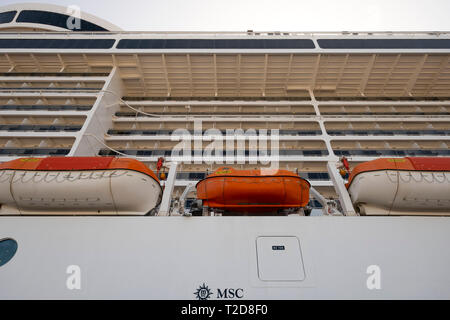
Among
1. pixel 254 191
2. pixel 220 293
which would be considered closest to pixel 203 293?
pixel 220 293

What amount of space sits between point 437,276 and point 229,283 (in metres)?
1.68

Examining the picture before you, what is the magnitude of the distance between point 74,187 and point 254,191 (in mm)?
1722

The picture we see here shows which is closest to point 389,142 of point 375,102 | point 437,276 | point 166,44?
point 375,102

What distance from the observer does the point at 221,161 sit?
637 centimetres

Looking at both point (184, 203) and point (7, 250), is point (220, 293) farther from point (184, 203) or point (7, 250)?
point (7, 250)

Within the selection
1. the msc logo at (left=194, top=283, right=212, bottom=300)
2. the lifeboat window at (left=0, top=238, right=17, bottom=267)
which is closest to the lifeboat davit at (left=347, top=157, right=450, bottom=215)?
the msc logo at (left=194, top=283, right=212, bottom=300)

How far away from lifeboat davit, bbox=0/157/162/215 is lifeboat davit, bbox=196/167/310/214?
706 mm

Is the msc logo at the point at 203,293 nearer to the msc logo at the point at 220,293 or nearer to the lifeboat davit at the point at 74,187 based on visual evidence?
the msc logo at the point at 220,293

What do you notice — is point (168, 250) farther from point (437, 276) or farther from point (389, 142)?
point (389, 142)

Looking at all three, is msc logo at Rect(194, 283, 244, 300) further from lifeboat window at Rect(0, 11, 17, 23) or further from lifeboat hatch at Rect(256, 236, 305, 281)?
lifeboat window at Rect(0, 11, 17, 23)

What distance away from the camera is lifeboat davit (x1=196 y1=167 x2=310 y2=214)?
2.51 meters

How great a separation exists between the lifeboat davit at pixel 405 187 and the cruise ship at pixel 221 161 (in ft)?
0.04

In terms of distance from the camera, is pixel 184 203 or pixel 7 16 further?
pixel 7 16

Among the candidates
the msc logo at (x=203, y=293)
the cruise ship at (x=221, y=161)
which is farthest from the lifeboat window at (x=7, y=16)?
the msc logo at (x=203, y=293)
